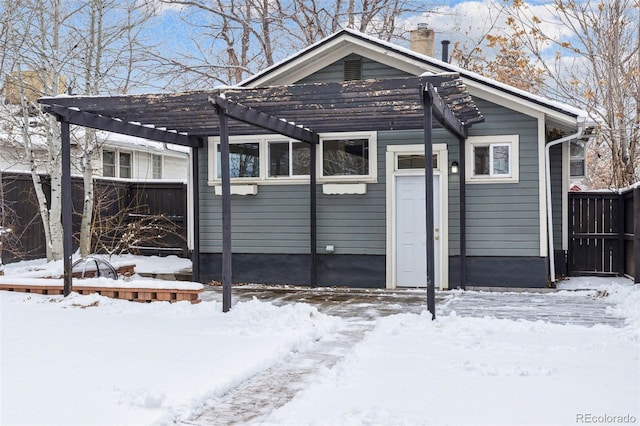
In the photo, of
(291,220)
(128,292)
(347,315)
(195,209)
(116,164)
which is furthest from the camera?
(116,164)

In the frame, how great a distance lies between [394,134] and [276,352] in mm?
5801

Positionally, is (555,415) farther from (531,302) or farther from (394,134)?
(394,134)

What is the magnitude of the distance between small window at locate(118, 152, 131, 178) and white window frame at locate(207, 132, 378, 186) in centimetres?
886

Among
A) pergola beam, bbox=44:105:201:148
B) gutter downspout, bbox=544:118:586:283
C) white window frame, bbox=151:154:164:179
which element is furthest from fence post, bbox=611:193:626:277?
white window frame, bbox=151:154:164:179

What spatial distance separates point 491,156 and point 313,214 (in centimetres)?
302

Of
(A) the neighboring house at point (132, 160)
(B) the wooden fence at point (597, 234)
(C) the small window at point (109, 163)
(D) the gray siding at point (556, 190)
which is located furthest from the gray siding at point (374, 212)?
(C) the small window at point (109, 163)

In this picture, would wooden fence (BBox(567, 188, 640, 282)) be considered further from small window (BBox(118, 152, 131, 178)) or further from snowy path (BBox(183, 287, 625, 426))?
small window (BBox(118, 152, 131, 178))

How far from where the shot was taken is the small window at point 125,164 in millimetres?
19672

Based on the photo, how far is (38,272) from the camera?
33.4ft

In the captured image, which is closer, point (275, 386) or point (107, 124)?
point (275, 386)

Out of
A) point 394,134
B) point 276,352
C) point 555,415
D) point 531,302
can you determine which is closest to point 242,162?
point 394,134

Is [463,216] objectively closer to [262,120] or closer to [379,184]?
[379,184]

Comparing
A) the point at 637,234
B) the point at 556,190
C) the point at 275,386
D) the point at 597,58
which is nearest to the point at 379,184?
the point at 556,190

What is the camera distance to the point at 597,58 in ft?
50.8
